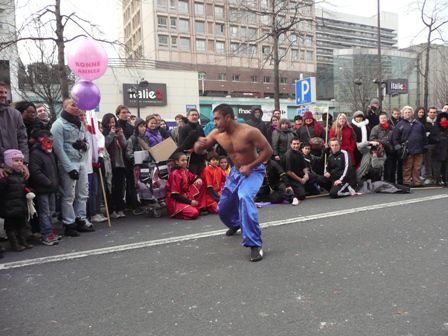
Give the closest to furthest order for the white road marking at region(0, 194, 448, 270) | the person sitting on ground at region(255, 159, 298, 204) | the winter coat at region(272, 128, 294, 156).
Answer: the white road marking at region(0, 194, 448, 270) < the person sitting on ground at region(255, 159, 298, 204) < the winter coat at region(272, 128, 294, 156)

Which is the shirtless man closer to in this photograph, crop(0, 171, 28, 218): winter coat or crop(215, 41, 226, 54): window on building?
crop(0, 171, 28, 218): winter coat

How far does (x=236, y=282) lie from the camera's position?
3.64 m

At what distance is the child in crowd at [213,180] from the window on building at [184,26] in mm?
58446

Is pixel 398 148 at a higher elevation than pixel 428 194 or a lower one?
higher

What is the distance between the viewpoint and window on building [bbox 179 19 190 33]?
203 feet

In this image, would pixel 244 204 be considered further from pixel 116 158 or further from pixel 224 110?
pixel 116 158

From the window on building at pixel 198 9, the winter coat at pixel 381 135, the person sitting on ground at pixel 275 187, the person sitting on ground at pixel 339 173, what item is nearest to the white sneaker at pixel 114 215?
the person sitting on ground at pixel 275 187

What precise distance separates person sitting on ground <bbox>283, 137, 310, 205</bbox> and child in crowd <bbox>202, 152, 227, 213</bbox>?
168 centimetres

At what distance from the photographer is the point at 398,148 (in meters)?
9.25

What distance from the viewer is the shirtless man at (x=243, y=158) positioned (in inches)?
175

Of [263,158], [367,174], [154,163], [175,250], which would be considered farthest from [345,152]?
[175,250]

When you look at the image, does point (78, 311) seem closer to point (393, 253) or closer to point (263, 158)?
point (263, 158)

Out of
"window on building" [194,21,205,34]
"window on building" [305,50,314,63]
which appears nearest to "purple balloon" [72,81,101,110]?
"window on building" [194,21,205,34]

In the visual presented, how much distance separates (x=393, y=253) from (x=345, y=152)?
15.7 ft
